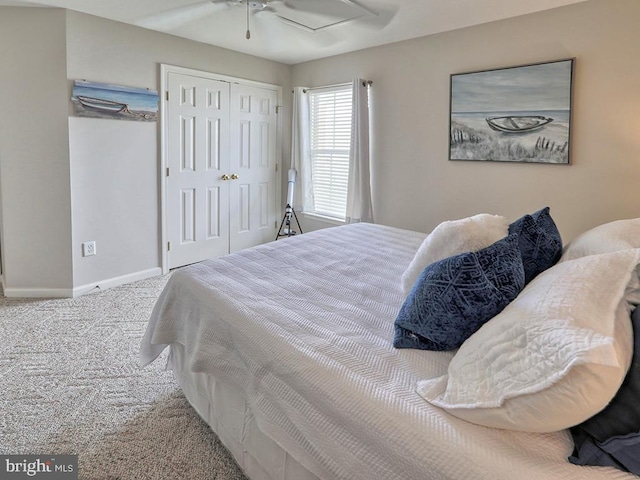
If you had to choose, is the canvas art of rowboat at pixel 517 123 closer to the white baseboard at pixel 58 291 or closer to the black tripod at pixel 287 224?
the black tripod at pixel 287 224

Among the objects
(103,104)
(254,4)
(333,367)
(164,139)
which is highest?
(254,4)

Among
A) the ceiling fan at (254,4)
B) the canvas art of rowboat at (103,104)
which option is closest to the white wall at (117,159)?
the canvas art of rowboat at (103,104)

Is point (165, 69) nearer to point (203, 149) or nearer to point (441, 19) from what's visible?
point (203, 149)

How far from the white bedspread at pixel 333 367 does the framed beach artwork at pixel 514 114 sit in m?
1.75

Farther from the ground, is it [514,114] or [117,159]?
[514,114]

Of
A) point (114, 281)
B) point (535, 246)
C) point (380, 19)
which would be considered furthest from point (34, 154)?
point (535, 246)

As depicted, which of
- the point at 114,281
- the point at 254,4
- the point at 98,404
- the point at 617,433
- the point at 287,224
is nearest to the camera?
the point at 617,433

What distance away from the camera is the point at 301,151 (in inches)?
203

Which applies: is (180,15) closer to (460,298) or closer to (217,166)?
(217,166)

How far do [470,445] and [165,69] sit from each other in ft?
13.8

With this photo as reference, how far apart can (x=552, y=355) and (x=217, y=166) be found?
4291 millimetres

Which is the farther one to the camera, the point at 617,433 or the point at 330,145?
the point at 330,145

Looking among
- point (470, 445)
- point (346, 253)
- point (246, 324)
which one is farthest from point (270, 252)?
point (470, 445)

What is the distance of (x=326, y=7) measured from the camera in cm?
320
